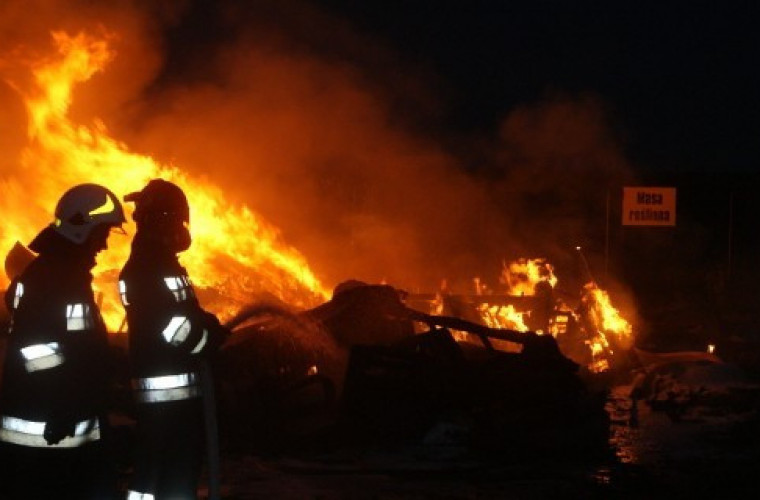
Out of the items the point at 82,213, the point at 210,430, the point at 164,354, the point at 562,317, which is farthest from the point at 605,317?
the point at 82,213

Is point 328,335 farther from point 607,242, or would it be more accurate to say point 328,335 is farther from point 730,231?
point 730,231

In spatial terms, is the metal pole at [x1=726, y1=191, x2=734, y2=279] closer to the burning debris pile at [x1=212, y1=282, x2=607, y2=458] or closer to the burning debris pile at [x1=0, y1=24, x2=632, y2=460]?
the burning debris pile at [x1=0, y1=24, x2=632, y2=460]

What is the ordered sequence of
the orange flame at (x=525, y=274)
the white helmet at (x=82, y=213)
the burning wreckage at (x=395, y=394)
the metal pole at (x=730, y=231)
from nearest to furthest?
the white helmet at (x=82, y=213) → the burning wreckage at (x=395, y=394) → the orange flame at (x=525, y=274) → the metal pole at (x=730, y=231)

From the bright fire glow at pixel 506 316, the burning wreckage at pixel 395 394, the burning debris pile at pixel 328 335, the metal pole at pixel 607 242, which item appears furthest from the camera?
the metal pole at pixel 607 242

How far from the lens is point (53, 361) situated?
412 cm

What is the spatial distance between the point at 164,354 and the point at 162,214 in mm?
755

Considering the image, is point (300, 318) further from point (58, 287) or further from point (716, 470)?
point (58, 287)

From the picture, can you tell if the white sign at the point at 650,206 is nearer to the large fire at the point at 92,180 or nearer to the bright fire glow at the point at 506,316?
the bright fire glow at the point at 506,316

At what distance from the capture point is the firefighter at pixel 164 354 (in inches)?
179

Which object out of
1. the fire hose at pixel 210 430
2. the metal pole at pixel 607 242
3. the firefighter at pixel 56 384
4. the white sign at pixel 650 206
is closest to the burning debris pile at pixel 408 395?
the fire hose at pixel 210 430

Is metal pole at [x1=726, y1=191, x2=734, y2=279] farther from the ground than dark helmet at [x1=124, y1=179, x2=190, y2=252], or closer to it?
farther from the ground

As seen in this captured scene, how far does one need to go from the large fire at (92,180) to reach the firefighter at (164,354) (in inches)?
330

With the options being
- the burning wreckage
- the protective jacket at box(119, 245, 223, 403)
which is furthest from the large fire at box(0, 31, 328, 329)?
the protective jacket at box(119, 245, 223, 403)

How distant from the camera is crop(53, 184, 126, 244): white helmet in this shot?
Result: 4430mm
